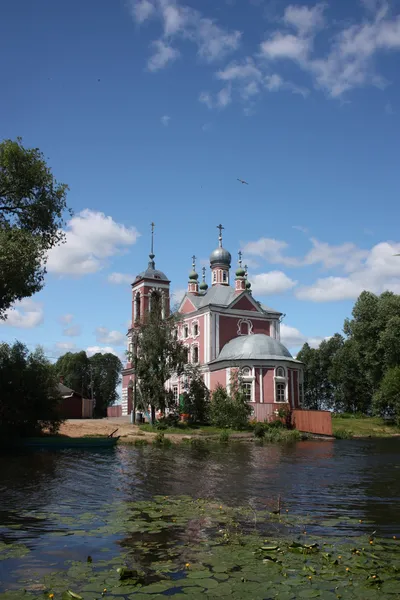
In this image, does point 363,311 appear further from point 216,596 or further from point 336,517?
point 216,596

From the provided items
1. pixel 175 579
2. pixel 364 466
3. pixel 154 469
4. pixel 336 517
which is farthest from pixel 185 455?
pixel 175 579

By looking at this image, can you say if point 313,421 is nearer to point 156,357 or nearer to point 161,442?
point 156,357

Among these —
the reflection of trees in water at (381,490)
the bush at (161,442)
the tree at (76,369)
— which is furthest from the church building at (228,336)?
the tree at (76,369)

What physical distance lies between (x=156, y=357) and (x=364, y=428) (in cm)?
2062

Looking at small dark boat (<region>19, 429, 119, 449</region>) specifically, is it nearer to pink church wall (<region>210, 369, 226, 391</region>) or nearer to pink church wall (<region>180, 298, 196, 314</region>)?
pink church wall (<region>210, 369, 226, 391</region>)

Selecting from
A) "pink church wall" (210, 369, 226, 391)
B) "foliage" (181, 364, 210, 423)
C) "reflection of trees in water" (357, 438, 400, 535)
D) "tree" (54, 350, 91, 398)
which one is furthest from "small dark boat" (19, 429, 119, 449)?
"tree" (54, 350, 91, 398)

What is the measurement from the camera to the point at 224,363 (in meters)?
47.9

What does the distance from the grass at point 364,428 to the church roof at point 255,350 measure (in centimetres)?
754

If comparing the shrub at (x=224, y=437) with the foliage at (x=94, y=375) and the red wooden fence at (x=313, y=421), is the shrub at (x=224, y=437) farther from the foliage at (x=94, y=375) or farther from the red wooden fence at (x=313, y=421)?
the foliage at (x=94, y=375)

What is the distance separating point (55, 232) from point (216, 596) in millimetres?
25902

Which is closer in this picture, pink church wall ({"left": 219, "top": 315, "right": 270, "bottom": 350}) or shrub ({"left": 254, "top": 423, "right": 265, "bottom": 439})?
shrub ({"left": 254, "top": 423, "right": 265, "bottom": 439})

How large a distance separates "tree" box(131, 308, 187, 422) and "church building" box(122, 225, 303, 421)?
210 centimetres

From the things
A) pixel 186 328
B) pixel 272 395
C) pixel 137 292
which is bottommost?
pixel 272 395

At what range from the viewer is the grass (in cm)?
4284
